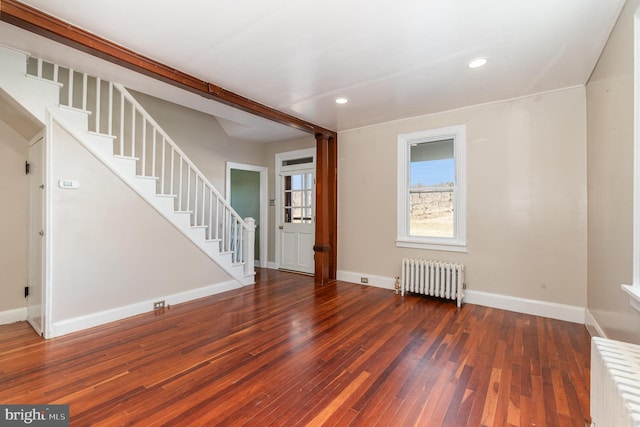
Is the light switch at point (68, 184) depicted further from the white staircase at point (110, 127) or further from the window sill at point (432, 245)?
the window sill at point (432, 245)

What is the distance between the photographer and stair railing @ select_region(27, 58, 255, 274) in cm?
297

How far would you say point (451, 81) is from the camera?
3.00 metres

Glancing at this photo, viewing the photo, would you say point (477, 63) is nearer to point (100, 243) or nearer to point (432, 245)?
point (432, 245)

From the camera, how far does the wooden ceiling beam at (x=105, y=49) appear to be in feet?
6.25

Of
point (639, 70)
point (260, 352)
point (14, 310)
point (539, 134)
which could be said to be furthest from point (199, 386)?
point (539, 134)

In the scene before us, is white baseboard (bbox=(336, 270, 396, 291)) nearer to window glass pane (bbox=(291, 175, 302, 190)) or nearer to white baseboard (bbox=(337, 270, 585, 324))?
white baseboard (bbox=(337, 270, 585, 324))

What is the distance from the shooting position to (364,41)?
231cm

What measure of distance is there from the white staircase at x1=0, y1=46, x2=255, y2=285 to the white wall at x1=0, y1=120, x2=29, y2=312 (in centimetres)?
68

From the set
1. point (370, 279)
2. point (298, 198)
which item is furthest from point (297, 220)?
point (370, 279)

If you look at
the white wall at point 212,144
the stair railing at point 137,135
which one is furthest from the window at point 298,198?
the stair railing at point 137,135

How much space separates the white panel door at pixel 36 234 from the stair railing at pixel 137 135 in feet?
2.07

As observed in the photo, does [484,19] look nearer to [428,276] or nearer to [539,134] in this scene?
[539,134]

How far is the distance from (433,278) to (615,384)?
9.16 ft

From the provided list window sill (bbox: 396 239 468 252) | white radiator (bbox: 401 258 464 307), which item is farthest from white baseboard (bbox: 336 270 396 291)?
window sill (bbox: 396 239 468 252)
